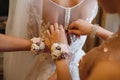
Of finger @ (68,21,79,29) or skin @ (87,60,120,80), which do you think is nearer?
skin @ (87,60,120,80)

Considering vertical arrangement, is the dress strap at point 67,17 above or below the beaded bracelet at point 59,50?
above

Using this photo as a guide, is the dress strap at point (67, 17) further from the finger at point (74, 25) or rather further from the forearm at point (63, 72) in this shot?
the forearm at point (63, 72)

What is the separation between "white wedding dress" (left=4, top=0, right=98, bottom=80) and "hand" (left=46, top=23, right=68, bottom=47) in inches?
1.6

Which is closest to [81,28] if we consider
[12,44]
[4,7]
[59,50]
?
[59,50]

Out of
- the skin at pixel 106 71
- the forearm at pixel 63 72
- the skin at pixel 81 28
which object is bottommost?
the forearm at pixel 63 72

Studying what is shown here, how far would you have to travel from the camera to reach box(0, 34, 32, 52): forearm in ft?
2.92

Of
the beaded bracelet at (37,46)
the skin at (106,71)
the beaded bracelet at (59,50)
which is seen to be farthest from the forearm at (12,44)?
the skin at (106,71)

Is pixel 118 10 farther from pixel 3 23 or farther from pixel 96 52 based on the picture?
pixel 3 23

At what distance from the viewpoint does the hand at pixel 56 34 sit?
85 cm

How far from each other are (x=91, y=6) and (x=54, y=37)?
233 mm

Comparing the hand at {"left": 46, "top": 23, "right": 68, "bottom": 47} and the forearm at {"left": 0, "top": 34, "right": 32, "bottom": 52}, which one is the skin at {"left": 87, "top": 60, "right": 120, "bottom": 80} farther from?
the forearm at {"left": 0, "top": 34, "right": 32, "bottom": 52}

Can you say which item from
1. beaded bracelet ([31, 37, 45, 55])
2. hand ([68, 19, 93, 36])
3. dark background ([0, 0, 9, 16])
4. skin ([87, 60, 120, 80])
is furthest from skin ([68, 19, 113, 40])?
dark background ([0, 0, 9, 16])

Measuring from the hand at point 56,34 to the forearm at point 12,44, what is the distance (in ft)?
0.27

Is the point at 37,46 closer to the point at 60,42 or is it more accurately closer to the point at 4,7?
the point at 60,42
